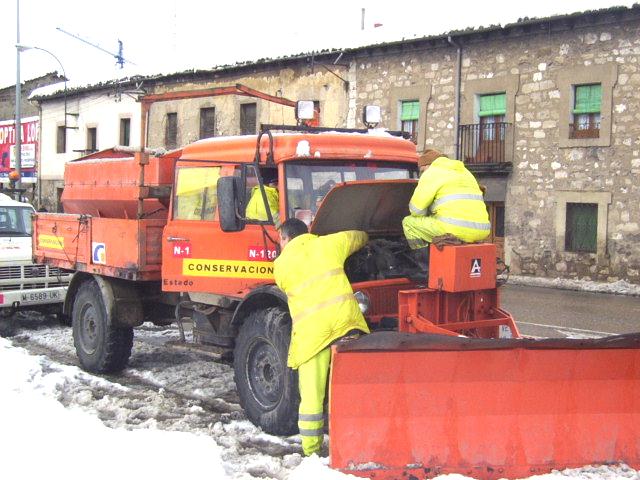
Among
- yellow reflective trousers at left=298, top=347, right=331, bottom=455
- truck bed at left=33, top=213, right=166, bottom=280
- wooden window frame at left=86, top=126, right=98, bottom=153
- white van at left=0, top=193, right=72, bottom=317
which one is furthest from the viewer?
wooden window frame at left=86, top=126, right=98, bottom=153

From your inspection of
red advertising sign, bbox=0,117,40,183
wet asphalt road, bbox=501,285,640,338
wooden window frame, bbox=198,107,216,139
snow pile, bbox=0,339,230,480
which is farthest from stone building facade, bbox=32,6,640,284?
red advertising sign, bbox=0,117,40,183

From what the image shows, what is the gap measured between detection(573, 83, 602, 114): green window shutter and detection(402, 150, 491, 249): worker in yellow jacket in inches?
573

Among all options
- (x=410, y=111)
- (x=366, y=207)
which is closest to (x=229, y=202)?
(x=366, y=207)

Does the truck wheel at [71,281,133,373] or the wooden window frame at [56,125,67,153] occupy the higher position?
the wooden window frame at [56,125,67,153]

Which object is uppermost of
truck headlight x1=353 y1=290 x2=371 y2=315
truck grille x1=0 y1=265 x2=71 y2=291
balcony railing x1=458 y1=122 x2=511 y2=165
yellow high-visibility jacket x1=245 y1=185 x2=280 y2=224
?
balcony railing x1=458 y1=122 x2=511 y2=165

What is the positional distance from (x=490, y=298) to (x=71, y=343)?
6328 mm

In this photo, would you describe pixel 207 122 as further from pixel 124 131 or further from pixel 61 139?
pixel 61 139

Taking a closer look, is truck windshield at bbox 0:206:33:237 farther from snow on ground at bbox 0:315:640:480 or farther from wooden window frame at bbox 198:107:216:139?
wooden window frame at bbox 198:107:216:139

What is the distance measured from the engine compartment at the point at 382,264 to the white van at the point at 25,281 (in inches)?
250

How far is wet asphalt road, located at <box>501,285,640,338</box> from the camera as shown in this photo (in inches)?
482

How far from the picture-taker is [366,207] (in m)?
6.39

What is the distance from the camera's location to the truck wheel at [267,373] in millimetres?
6188

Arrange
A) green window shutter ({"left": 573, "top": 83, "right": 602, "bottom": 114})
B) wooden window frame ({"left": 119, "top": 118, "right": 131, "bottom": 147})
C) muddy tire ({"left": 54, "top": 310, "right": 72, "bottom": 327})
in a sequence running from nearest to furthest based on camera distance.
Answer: muddy tire ({"left": 54, "top": 310, "right": 72, "bottom": 327}) → green window shutter ({"left": 573, "top": 83, "right": 602, "bottom": 114}) → wooden window frame ({"left": 119, "top": 118, "right": 131, "bottom": 147})

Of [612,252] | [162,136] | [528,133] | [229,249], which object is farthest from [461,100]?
[229,249]
